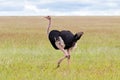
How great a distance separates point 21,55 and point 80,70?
3.95 metres

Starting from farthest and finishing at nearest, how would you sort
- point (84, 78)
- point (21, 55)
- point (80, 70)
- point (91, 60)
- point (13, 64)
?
point (21, 55), point (91, 60), point (13, 64), point (80, 70), point (84, 78)

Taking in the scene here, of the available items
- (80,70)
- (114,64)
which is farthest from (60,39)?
(114,64)

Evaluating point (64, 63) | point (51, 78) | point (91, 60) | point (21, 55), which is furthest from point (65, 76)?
point (21, 55)

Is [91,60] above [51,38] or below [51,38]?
below

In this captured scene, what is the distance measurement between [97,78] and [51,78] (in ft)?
3.48

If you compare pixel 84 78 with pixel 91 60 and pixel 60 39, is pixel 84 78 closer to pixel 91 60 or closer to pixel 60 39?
pixel 60 39

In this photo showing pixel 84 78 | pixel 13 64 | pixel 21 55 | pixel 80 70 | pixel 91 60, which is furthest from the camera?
pixel 21 55

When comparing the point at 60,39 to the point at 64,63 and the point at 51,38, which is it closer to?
the point at 51,38

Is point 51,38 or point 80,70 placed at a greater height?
point 51,38

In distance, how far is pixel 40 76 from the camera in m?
9.82

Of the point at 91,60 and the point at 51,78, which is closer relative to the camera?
the point at 51,78

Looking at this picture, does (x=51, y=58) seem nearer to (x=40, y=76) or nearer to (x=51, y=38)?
(x=51, y=38)

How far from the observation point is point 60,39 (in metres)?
11.6

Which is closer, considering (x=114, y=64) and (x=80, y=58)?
(x=114, y=64)
